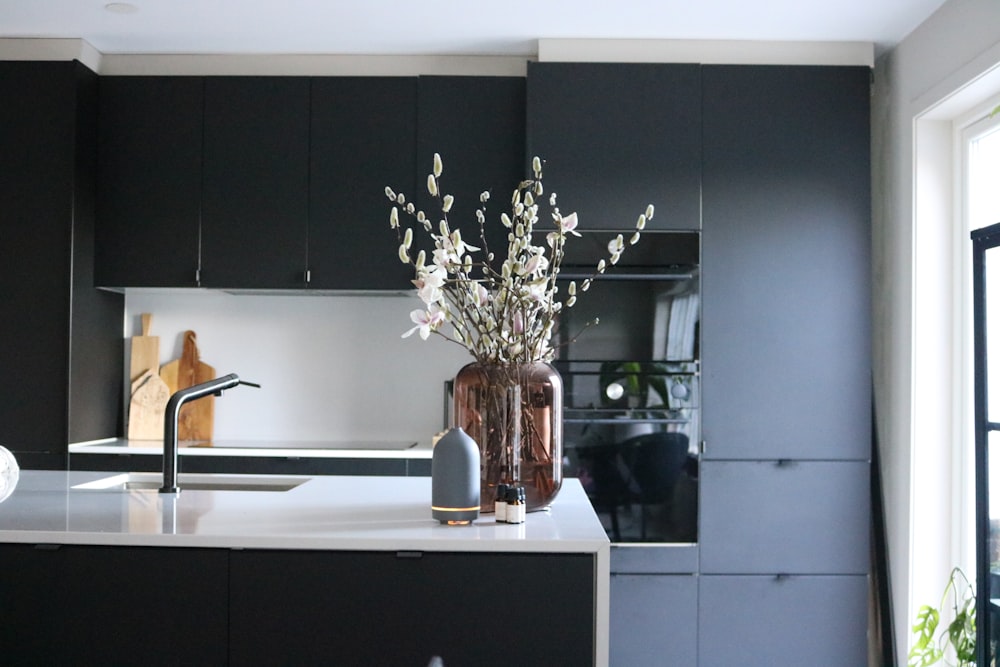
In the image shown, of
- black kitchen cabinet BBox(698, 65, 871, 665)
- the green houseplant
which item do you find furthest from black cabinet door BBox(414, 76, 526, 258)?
the green houseplant

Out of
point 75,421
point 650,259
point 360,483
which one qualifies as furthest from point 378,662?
point 75,421

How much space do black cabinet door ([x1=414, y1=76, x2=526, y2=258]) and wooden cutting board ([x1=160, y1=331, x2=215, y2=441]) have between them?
1.23m

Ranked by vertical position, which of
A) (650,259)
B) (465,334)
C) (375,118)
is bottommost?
(465,334)

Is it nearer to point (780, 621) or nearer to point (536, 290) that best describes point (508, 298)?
point (536, 290)

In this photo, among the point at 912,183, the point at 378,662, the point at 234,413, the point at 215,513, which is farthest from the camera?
the point at 234,413

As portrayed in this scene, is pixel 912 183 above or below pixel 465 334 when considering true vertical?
above

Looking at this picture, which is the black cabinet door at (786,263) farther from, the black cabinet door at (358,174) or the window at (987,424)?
the black cabinet door at (358,174)

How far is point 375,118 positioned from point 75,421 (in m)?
1.76

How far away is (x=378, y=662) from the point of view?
2076 mm

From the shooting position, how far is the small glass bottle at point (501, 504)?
225 centimetres

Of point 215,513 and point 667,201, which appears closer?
point 215,513

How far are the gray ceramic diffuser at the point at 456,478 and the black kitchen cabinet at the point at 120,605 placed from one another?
46cm

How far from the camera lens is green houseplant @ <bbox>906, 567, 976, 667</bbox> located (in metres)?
3.44

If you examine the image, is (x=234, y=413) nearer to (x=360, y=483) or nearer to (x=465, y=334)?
(x=360, y=483)
